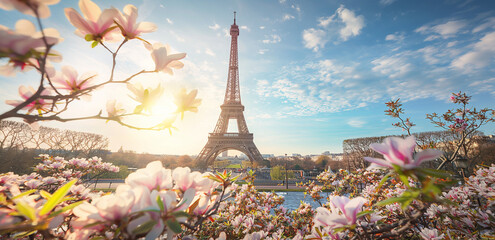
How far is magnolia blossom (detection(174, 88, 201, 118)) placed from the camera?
3.75 feet

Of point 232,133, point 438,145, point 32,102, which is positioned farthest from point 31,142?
point 438,145

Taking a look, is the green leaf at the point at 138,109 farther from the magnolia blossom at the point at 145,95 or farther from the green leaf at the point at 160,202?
the green leaf at the point at 160,202

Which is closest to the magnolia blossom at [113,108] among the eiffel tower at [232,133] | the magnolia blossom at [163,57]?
the magnolia blossom at [163,57]

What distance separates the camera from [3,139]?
57.3 feet

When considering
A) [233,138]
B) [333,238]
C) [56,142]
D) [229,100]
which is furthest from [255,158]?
[333,238]

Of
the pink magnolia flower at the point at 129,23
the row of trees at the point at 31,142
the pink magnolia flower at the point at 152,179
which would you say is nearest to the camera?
the pink magnolia flower at the point at 152,179

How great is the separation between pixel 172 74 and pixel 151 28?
30cm

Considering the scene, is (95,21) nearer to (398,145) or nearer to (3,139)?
(398,145)

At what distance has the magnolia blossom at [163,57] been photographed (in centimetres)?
109

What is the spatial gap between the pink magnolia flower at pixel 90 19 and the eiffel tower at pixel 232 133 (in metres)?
24.9

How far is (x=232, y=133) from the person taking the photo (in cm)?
2633

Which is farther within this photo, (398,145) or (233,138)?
(233,138)

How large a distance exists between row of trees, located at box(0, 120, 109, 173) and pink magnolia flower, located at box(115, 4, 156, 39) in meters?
19.4

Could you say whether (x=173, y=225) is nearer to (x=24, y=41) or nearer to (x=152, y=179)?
(x=152, y=179)
